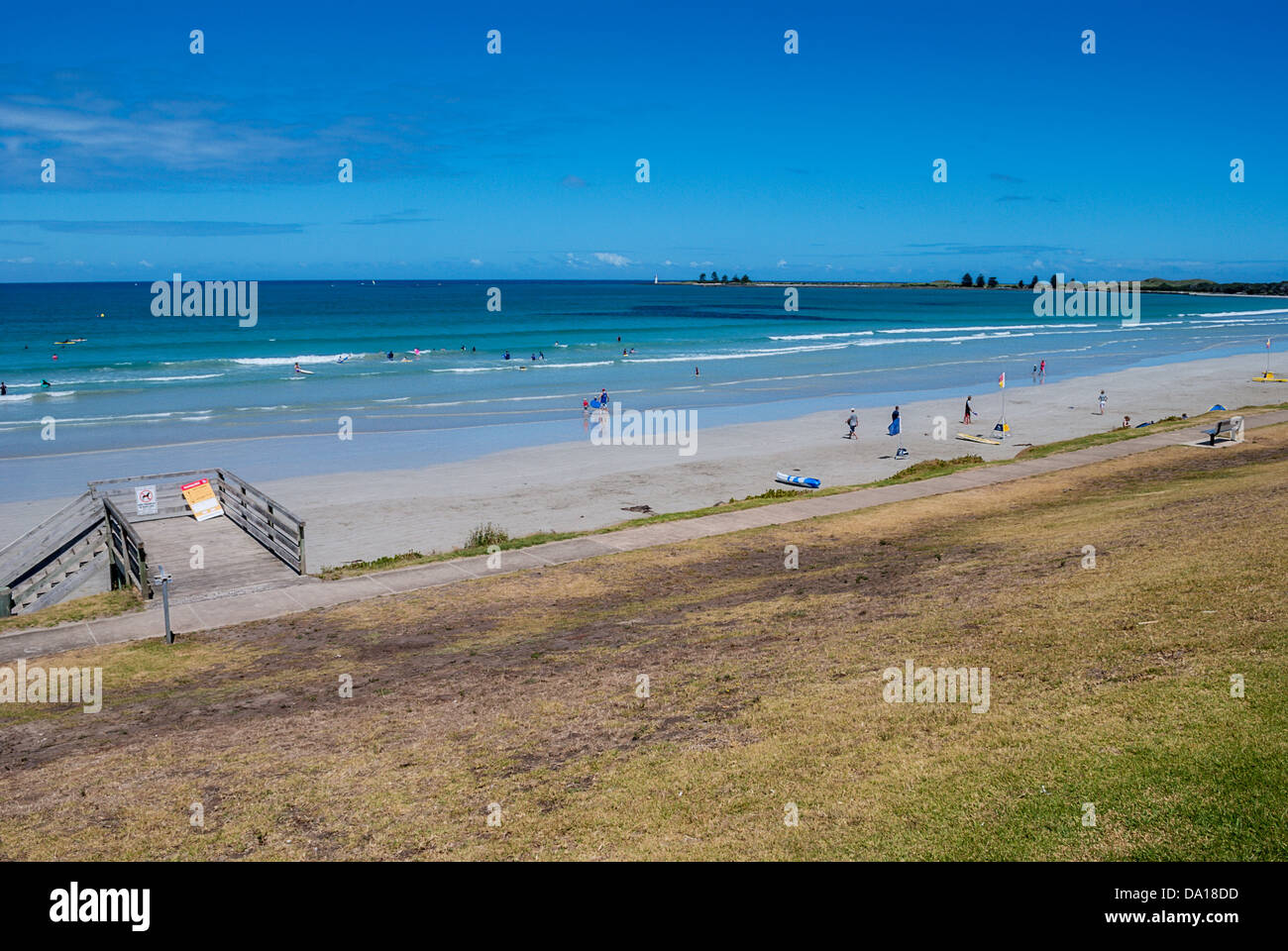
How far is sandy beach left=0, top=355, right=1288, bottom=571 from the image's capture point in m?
25.1


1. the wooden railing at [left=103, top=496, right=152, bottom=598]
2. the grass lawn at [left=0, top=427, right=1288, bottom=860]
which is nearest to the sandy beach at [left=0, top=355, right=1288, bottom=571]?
the wooden railing at [left=103, top=496, right=152, bottom=598]

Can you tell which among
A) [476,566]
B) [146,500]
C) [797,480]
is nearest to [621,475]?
[797,480]

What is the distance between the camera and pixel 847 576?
1506 centimetres

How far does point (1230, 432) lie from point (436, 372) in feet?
174

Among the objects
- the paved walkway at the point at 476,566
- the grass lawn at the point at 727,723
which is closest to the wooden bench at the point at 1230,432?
the paved walkway at the point at 476,566

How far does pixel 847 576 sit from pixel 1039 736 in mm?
7065

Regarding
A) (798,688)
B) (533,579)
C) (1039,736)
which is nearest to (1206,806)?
(1039,736)

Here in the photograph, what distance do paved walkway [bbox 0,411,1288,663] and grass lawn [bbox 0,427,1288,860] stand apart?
34.5 inches

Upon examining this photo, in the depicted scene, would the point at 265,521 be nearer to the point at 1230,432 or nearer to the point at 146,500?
the point at 146,500

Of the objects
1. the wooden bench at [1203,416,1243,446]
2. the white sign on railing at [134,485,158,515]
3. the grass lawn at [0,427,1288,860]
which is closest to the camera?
the grass lawn at [0,427,1288,860]

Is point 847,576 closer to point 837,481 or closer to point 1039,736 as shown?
point 1039,736

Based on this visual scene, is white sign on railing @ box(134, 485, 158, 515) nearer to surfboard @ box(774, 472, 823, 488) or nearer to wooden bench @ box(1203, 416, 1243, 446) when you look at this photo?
surfboard @ box(774, 472, 823, 488)
